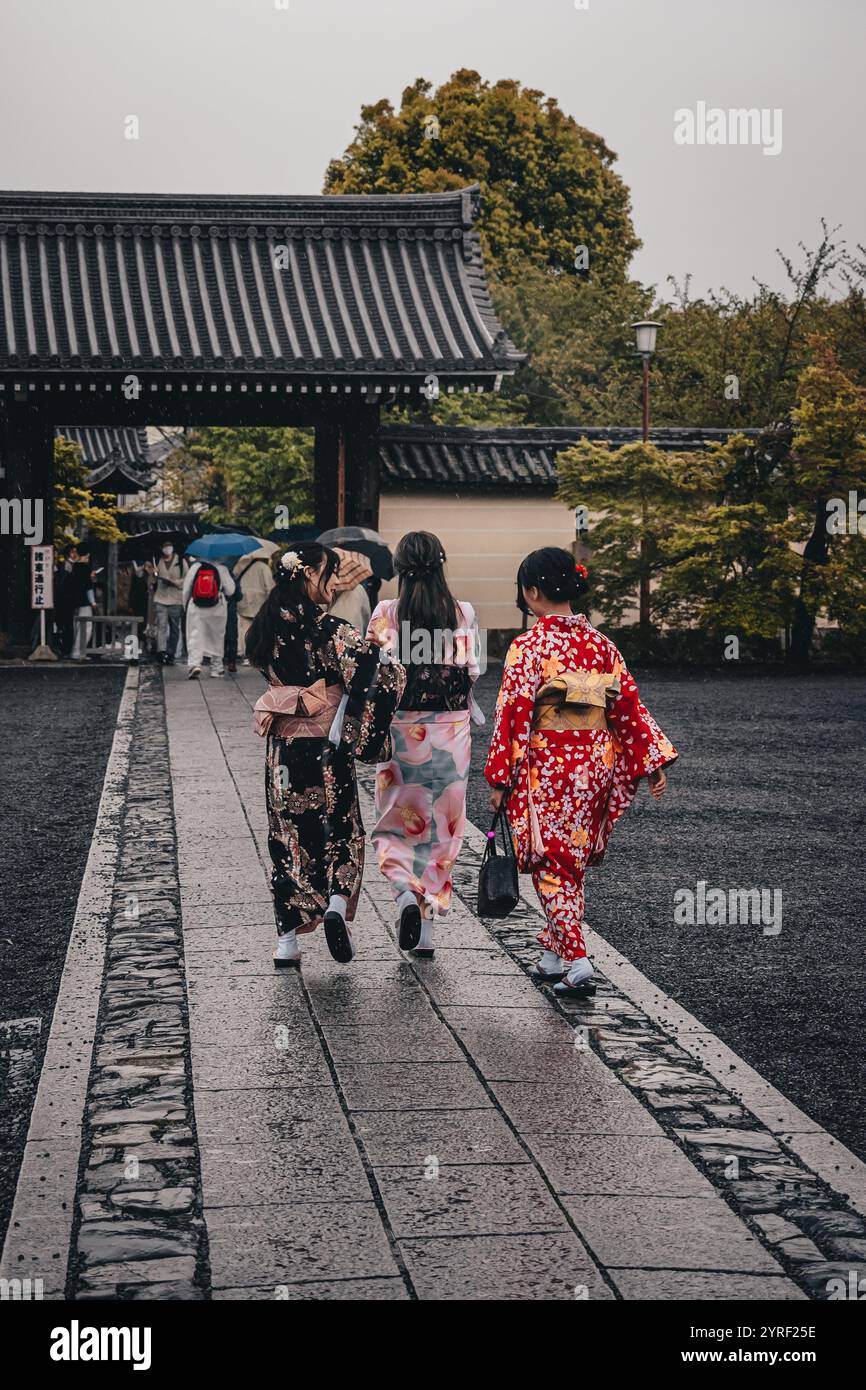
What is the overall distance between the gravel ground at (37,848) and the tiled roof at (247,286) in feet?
15.4

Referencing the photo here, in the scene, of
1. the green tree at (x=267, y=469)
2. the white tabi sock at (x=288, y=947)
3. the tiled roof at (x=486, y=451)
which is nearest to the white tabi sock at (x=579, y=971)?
the white tabi sock at (x=288, y=947)

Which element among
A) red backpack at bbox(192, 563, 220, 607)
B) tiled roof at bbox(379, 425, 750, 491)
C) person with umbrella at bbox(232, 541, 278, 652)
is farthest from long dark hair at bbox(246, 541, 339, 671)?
tiled roof at bbox(379, 425, 750, 491)

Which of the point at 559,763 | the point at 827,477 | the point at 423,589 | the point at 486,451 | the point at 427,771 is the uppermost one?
the point at 486,451

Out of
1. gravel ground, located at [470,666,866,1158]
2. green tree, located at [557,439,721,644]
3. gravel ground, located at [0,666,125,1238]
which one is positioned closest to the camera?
gravel ground, located at [0,666,125,1238]

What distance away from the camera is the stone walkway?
333 cm

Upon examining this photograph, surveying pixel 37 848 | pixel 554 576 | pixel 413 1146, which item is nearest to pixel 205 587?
pixel 37 848

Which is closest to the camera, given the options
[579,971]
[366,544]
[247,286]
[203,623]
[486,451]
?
[579,971]

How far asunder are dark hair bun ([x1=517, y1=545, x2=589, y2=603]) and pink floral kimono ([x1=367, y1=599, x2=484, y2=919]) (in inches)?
22.8

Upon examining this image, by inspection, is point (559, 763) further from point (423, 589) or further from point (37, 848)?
point (37, 848)

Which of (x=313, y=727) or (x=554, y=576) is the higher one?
(x=554, y=576)

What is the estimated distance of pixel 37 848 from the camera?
841cm

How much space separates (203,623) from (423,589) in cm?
1261

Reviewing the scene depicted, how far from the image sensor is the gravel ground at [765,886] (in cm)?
505

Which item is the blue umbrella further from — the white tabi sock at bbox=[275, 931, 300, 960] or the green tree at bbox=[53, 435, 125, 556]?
the white tabi sock at bbox=[275, 931, 300, 960]
